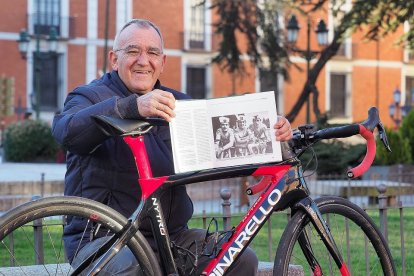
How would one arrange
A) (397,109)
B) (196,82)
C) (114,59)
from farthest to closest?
(196,82), (397,109), (114,59)

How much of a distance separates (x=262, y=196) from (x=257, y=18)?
879 inches

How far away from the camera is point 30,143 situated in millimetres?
29297

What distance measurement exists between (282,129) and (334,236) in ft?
2.58

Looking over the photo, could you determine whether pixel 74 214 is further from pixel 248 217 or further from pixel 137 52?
pixel 137 52

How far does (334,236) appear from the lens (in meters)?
4.45

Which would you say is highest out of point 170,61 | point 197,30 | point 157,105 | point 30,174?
point 197,30

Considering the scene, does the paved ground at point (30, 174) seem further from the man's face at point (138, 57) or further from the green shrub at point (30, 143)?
the man's face at point (138, 57)

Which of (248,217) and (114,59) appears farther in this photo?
(114,59)

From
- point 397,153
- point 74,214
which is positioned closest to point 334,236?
point 74,214

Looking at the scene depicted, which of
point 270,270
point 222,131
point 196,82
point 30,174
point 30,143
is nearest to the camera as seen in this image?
point 222,131

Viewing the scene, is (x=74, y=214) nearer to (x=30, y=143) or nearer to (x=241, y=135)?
(x=241, y=135)

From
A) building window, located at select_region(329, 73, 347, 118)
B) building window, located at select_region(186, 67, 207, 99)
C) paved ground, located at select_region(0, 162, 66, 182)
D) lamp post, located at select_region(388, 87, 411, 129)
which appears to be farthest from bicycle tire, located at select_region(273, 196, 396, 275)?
building window, located at select_region(329, 73, 347, 118)

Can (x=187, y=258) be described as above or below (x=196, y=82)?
below

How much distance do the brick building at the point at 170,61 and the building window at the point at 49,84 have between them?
0.04m
